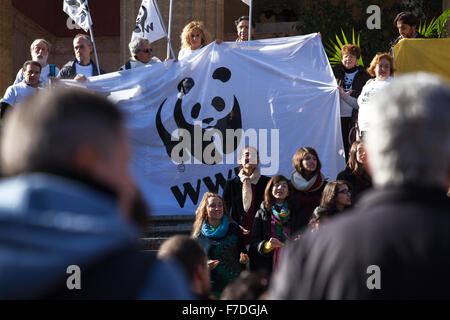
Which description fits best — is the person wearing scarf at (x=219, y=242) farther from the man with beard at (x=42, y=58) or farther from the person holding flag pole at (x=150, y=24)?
the person holding flag pole at (x=150, y=24)

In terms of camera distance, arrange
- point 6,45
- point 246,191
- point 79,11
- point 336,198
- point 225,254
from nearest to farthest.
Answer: point 336,198, point 225,254, point 246,191, point 79,11, point 6,45

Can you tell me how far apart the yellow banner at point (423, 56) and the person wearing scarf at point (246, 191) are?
213cm

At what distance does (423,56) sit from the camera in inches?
328

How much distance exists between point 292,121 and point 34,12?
11.3 meters

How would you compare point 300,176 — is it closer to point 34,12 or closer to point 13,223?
point 13,223

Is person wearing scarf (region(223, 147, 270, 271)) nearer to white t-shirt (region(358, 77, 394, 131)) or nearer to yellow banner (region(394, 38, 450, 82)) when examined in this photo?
white t-shirt (region(358, 77, 394, 131))

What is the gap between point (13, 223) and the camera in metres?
1.41

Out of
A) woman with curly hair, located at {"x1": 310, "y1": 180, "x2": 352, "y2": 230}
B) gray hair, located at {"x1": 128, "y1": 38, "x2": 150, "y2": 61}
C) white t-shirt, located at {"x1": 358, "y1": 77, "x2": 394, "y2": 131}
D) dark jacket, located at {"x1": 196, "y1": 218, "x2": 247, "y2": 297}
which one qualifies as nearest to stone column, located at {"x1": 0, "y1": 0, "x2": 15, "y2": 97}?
gray hair, located at {"x1": 128, "y1": 38, "x2": 150, "y2": 61}

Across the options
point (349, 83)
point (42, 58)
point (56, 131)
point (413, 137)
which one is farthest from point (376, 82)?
point (56, 131)

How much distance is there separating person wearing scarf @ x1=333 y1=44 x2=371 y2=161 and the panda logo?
3.68 feet

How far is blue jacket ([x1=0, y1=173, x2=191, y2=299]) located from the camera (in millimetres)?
1393

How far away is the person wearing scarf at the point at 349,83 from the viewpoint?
324 inches

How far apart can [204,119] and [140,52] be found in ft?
3.43

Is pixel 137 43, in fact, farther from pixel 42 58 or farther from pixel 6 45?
pixel 6 45
